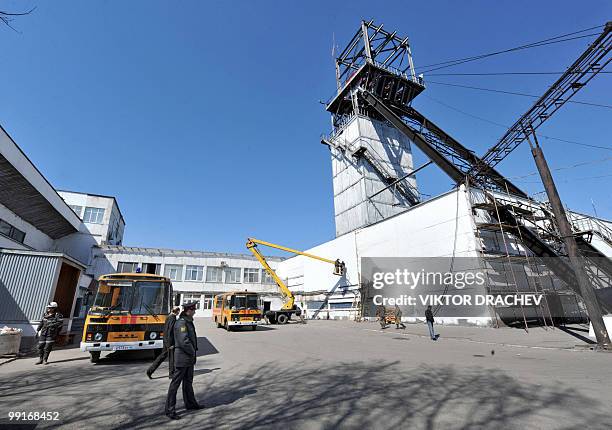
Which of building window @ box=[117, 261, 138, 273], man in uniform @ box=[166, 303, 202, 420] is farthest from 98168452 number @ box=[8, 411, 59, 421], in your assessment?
building window @ box=[117, 261, 138, 273]

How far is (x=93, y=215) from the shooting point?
1529 inches

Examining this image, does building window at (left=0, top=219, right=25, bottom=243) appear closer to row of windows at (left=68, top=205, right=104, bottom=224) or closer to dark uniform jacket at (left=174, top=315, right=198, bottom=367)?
row of windows at (left=68, top=205, right=104, bottom=224)

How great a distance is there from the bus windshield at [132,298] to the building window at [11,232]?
17898 millimetres

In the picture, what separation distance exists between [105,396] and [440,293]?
830 inches

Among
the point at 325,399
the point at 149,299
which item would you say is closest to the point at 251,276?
the point at 149,299

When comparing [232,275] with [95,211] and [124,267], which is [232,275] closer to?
[124,267]

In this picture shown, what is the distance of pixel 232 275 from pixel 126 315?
35.8 m

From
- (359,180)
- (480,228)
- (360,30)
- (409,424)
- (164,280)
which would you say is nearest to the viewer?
(409,424)

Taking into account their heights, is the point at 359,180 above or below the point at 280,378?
above

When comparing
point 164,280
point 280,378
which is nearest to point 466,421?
point 280,378

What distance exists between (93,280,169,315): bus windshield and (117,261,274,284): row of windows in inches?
1294

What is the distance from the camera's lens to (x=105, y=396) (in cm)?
582

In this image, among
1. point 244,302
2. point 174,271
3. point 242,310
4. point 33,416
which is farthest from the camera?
point 174,271

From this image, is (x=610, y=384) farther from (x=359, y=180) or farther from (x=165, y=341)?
(x=359, y=180)
